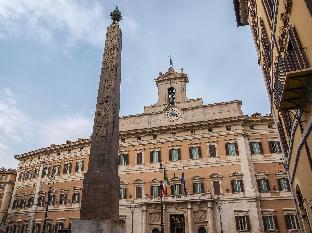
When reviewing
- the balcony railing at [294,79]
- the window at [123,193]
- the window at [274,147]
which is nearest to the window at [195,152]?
the window at [274,147]

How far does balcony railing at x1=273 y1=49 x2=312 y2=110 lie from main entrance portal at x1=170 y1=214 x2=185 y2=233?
62.9 feet

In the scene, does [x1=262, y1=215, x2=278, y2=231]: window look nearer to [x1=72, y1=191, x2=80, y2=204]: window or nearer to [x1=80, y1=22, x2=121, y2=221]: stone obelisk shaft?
[x1=72, y1=191, x2=80, y2=204]: window

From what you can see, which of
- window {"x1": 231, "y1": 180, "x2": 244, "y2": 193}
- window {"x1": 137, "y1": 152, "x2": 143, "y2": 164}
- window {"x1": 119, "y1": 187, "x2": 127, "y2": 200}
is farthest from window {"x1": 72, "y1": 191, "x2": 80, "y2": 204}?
window {"x1": 231, "y1": 180, "x2": 244, "y2": 193}

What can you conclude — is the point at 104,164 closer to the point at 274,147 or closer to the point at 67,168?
the point at 274,147

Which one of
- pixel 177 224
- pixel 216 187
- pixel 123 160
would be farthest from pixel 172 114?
pixel 177 224

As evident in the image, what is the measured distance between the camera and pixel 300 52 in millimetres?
7355

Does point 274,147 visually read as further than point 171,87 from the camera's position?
No

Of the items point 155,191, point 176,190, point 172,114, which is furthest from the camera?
point 172,114

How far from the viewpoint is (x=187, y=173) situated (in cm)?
2641

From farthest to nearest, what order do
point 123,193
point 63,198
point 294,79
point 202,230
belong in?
point 63,198, point 123,193, point 202,230, point 294,79

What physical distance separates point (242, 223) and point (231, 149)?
6.12 metres

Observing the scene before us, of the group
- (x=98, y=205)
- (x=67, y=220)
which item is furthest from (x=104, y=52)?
(x=67, y=220)

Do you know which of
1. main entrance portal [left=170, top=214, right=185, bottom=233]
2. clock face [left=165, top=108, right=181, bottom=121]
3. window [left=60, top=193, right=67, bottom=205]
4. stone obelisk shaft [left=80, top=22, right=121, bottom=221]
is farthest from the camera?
window [left=60, top=193, right=67, bottom=205]

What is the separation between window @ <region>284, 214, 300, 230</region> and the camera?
73.6ft
